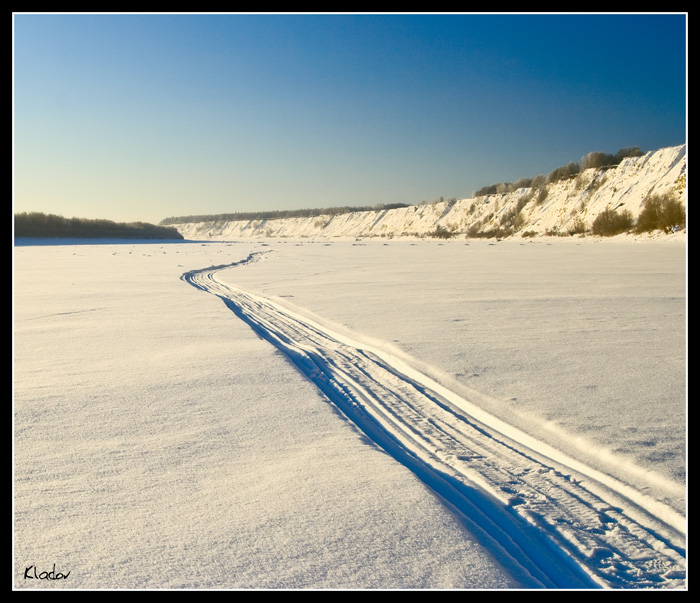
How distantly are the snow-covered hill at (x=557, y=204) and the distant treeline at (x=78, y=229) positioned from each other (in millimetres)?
32771

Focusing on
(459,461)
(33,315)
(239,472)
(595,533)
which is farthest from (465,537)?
(33,315)

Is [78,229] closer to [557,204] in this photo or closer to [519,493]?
[557,204]

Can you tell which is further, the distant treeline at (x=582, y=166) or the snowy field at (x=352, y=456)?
the distant treeline at (x=582, y=166)

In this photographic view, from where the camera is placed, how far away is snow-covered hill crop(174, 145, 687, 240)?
122ft

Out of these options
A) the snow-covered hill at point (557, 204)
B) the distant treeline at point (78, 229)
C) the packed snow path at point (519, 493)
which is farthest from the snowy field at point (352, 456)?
the distant treeline at point (78, 229)

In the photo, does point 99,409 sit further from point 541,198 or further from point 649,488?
point 541,198

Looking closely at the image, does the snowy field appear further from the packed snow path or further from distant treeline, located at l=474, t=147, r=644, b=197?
distant treeline, located at l=474, t=147, r=644, b=197

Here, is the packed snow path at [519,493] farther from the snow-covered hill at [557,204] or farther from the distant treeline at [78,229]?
the distant treeline at [78,229]

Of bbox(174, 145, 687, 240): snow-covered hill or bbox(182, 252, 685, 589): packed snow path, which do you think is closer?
bbox(182, 252, 685, 589): packed snow path

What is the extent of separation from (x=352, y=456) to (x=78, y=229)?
57668 millimetres

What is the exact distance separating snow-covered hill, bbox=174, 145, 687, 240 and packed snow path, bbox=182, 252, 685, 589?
2933 centimetres

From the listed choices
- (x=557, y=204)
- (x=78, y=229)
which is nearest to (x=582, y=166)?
(x=557, y=204)

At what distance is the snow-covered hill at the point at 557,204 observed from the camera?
3732 centimetres

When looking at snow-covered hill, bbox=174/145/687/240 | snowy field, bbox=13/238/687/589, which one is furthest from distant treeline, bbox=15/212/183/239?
snowy field, bbox=13/238/687/589
